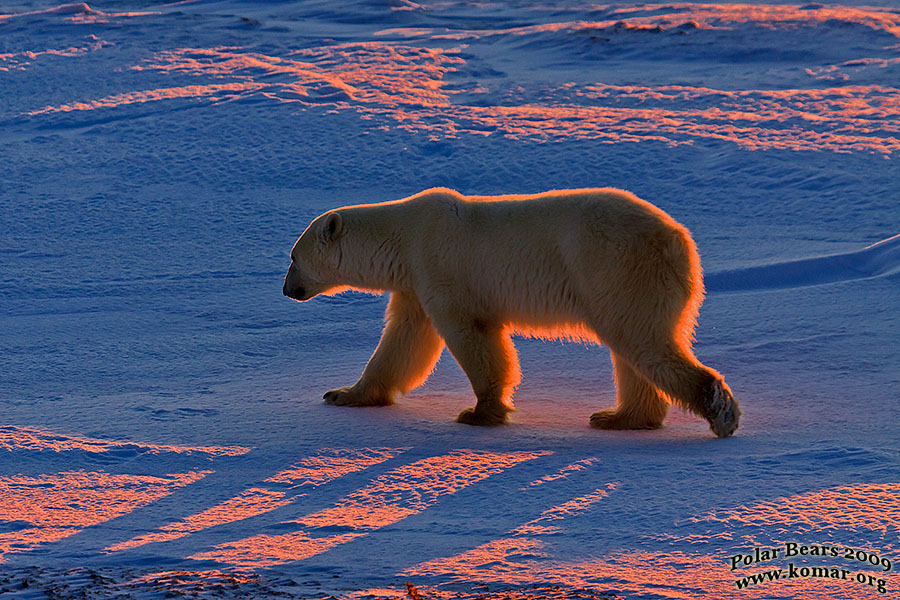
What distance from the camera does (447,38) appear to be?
12.5 metres

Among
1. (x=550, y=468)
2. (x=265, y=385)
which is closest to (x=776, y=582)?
(x=550, y=468)

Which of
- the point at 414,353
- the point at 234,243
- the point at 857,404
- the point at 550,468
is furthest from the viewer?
the point at 234,243

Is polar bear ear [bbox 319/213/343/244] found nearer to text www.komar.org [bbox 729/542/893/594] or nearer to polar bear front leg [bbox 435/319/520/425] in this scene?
polar bear front leg [bbox 435/319/520/425]

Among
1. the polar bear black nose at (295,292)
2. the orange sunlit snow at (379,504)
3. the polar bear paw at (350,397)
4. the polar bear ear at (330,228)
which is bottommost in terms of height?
the polar bear paw at (350,397)

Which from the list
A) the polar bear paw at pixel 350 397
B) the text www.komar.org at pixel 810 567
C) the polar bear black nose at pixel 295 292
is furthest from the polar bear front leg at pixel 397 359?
the text www.komar.org at pixel 810 567

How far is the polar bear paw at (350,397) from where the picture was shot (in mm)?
5129

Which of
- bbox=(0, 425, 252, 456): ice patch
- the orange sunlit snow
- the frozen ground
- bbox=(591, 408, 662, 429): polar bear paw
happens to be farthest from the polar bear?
bbox=(0, 425, 252, 456): ice patch

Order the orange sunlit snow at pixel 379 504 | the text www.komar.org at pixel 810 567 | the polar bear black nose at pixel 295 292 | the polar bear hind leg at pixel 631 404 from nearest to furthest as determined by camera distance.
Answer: the text www.komar.org at pixel 810 567, the orange sunlit snow at pixel 379 504, the polar bear hind leg at pixel 631 404, the polar bear black nose at pixel 295 292

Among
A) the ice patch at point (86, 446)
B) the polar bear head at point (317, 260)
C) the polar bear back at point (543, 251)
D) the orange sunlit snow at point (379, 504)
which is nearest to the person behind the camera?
the orange sunlit snow at point (379, 504)

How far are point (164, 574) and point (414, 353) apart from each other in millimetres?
2244

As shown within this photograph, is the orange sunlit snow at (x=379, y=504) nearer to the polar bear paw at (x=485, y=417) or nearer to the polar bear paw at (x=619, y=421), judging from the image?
the polar bear paw at (x=485, y=417)

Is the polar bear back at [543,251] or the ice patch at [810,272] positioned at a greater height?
the polar bear back at [543,251]

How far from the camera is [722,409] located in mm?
4383

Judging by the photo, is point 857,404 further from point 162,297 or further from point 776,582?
point 162,297
